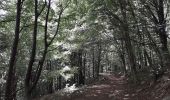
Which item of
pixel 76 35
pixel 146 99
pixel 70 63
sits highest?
pixel 76 35

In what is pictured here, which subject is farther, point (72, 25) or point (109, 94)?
point (72, 25)

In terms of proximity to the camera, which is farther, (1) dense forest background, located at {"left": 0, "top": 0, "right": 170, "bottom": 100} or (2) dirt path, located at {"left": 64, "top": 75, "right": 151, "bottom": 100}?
(2) dirt path, located at {"left": 64, "top": 75, "right": 151, "bottom": 100}

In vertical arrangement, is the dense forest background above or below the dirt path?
above

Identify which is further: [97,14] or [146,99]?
[97,14]

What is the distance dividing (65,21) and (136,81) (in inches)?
333

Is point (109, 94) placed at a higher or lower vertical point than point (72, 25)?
lower

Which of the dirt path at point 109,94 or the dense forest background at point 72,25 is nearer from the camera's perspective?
the dense forest background at point 72,25

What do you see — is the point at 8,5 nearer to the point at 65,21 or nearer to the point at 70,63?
the point at 65,21

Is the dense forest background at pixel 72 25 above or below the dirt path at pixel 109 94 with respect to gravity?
above

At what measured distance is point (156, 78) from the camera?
15.5m

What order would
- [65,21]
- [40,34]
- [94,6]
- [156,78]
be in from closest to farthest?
1. [65,21]
2. [156,78]
3. [94,6]
4. [40,34]

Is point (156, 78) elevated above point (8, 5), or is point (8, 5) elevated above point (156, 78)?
point (8, 5)

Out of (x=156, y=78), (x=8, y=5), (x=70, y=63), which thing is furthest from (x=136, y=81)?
(x=70, y=63)

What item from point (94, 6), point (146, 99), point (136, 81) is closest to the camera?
point (146, 99)
